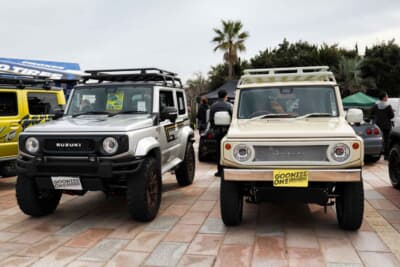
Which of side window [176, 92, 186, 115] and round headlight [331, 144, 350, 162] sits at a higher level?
side window [176, 92, 186, 115]

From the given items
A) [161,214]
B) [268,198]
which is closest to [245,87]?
[268,198]

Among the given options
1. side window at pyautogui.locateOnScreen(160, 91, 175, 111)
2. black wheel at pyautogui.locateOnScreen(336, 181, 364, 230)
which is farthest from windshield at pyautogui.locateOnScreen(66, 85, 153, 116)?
black wheel at pyautogui.locateOnScreen(336, 181, 364, 230)

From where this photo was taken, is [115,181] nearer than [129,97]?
Yes

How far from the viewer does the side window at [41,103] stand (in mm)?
7841

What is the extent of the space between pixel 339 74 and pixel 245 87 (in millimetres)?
28841

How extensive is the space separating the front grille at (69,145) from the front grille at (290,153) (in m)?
2.03

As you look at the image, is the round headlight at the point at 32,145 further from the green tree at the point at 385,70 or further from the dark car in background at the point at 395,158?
the green tree at the point at 385,70

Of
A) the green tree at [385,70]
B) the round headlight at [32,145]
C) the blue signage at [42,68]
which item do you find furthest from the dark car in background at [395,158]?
the green tree at [385,70]

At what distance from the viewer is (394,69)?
110 ft

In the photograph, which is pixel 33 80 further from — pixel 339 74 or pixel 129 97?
pixel 339 74

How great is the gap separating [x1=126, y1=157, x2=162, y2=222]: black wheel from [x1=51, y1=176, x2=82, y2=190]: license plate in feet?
2.05

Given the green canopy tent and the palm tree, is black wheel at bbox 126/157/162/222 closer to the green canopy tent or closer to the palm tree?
the green canopy tent

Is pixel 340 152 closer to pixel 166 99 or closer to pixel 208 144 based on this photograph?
pixel 166 99

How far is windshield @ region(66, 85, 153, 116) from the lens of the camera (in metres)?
5.79
